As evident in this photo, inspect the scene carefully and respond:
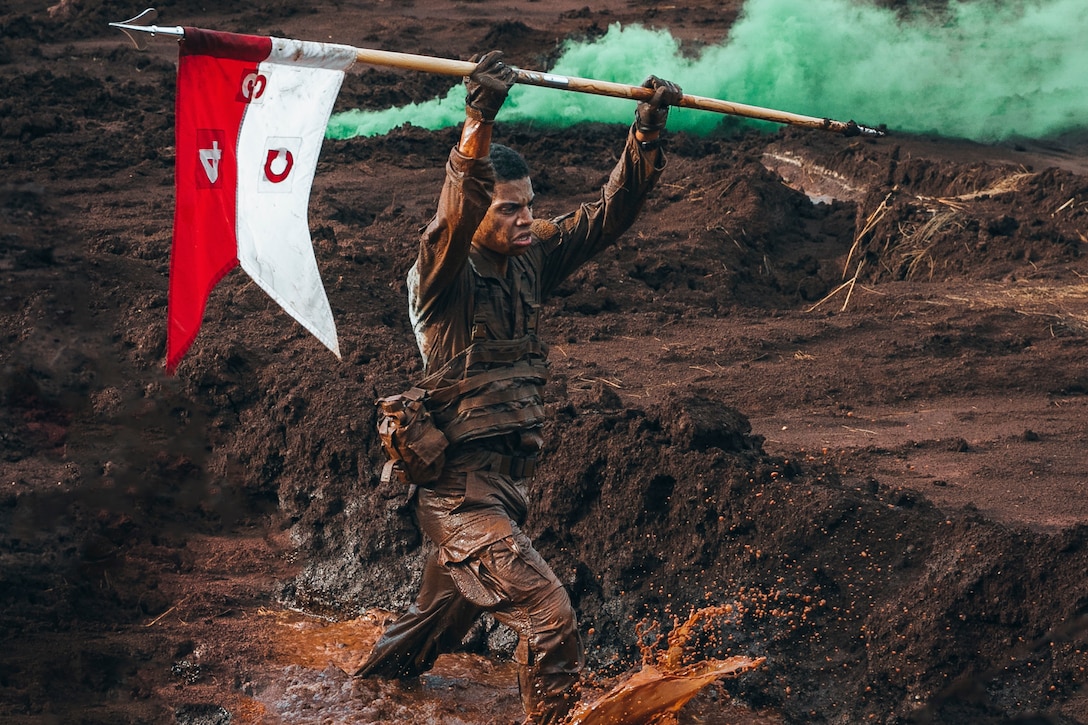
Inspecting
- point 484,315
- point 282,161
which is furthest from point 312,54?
point 484,315

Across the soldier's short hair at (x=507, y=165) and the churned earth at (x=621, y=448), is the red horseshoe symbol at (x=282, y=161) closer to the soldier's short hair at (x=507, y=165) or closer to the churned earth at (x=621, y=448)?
the soldier's short hair at (x=507, y=165)

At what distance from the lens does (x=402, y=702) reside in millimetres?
6934

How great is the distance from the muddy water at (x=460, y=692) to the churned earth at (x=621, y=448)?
0.02 m

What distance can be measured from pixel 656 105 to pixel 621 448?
7.90 ft

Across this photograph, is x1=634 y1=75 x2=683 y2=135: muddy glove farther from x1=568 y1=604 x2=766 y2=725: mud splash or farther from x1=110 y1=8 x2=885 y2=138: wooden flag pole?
x1=568 y1=604 x2=766 y2=725: mud splash

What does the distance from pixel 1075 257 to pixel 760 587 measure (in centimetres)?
727

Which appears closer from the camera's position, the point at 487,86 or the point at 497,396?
the point at 487,86

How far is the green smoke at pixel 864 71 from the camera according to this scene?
1747cm

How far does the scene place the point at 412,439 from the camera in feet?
19.8

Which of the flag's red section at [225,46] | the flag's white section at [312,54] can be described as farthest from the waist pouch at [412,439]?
the flag's red section at [225,46]

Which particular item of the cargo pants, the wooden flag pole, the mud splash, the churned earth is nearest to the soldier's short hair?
the wooden flag pole

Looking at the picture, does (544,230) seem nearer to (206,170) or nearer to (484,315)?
(484,315)

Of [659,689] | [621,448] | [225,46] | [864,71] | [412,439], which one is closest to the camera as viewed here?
[225,46]

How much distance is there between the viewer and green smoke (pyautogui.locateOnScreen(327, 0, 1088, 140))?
57.3 ft
